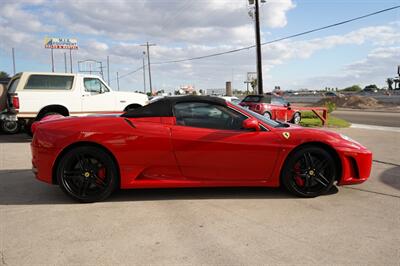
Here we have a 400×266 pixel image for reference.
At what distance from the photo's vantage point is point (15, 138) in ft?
37.2

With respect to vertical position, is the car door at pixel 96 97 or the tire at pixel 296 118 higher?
the car door at pixel 96 97

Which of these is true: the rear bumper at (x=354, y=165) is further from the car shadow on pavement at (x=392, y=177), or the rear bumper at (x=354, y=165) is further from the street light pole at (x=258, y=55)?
the street light pole at (x=258, y=55)

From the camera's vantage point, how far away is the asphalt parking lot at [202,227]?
10.4 ft

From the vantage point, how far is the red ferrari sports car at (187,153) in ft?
15.0

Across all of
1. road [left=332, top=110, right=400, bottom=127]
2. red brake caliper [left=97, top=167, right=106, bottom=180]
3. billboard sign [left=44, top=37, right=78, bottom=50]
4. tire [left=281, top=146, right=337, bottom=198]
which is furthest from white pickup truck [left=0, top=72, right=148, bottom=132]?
billboard sign [left=44, top=37, right=78, bottom=50]

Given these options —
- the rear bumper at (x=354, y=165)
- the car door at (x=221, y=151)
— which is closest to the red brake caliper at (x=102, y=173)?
the car door at (x=221, y=151)

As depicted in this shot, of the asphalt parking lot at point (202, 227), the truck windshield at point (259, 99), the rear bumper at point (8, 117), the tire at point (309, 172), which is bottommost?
the asphalt parking lot at point (202, 227)

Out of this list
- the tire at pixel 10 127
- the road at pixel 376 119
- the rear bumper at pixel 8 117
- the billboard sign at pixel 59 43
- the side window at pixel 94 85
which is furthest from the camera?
the billboard sign at pixel 59 43

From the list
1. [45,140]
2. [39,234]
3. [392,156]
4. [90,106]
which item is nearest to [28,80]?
[90,106]

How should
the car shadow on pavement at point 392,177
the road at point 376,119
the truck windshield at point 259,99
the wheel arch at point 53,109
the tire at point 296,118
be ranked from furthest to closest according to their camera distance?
the road at point 376,119 → the truck windshield at point 259,99 → the tire at point 296,118 → the wheel arch at point 53,109 → the car shadow on pavement at point 392,177

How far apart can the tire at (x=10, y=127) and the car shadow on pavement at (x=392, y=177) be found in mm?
10831

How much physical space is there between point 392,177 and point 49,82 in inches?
370

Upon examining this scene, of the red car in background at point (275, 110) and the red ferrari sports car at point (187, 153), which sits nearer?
the red ferrari sports car at point (187, 153)

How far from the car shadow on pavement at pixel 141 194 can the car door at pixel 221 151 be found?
0.34 m
